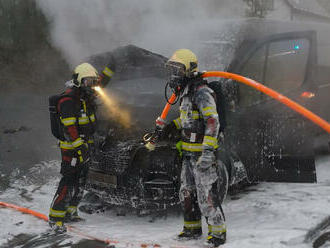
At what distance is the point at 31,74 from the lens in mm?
14547

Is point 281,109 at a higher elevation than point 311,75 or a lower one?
lower

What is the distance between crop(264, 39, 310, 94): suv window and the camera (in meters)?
5.17

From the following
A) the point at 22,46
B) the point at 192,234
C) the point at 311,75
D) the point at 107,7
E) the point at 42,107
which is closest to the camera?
the point at 192,234

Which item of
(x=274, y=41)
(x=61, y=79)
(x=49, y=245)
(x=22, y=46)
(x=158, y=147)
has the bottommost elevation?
(x=49, y=245)

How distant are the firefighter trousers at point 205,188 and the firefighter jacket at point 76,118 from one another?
48.0 inches

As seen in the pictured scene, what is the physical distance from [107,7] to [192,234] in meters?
5.22

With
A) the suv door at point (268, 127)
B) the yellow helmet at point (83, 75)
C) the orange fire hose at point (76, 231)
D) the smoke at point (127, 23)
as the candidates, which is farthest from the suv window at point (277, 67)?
the orange fire hose at point (76, 231)

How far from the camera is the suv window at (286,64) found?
5.17 m

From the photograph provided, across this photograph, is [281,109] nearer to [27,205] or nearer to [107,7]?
[27,205]

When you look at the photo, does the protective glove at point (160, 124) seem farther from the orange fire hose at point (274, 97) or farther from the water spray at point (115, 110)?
the water spray at point (115, 110)

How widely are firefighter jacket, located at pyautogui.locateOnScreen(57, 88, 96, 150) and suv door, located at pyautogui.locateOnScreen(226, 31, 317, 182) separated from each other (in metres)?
1.57

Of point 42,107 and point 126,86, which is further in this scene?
point 42,107

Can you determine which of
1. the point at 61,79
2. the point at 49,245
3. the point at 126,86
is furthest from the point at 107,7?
the point at 61,79

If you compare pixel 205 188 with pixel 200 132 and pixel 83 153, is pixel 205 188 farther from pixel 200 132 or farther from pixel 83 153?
pixel 83 153
